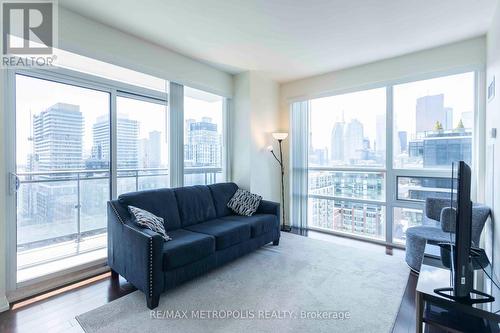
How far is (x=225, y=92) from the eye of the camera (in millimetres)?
4312

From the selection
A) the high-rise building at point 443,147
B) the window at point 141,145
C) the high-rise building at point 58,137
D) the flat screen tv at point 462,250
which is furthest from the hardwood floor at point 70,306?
the high-rise building at point 443,147

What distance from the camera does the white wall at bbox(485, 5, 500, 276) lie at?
224 cm

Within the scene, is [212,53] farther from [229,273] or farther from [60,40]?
[229,273]

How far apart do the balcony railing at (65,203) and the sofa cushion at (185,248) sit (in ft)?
3.49

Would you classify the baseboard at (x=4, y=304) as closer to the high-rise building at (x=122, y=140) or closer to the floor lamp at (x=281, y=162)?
the high-rise building at (x=122, y=140)

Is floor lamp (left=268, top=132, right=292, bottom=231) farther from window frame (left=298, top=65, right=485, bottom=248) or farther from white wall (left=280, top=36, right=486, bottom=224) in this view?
window frame (left=298, top=65, right=485, bottom=248)

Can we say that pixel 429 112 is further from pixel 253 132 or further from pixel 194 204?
pixel 194 204

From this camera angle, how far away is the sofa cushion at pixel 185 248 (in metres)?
2.26

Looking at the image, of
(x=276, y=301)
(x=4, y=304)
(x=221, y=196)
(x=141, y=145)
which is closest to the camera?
(x=4, y=304)

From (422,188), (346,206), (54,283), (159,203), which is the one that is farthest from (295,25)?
(54,283)

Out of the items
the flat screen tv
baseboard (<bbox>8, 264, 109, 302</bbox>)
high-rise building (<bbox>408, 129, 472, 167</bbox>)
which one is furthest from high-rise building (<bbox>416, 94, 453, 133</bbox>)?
baseboard (<bbox>8, 264, 109, 302</bbox>)

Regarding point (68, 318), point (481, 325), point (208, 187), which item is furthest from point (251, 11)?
point (68, 318)

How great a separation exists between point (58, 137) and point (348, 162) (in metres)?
4.15

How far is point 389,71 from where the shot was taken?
12.0ft
